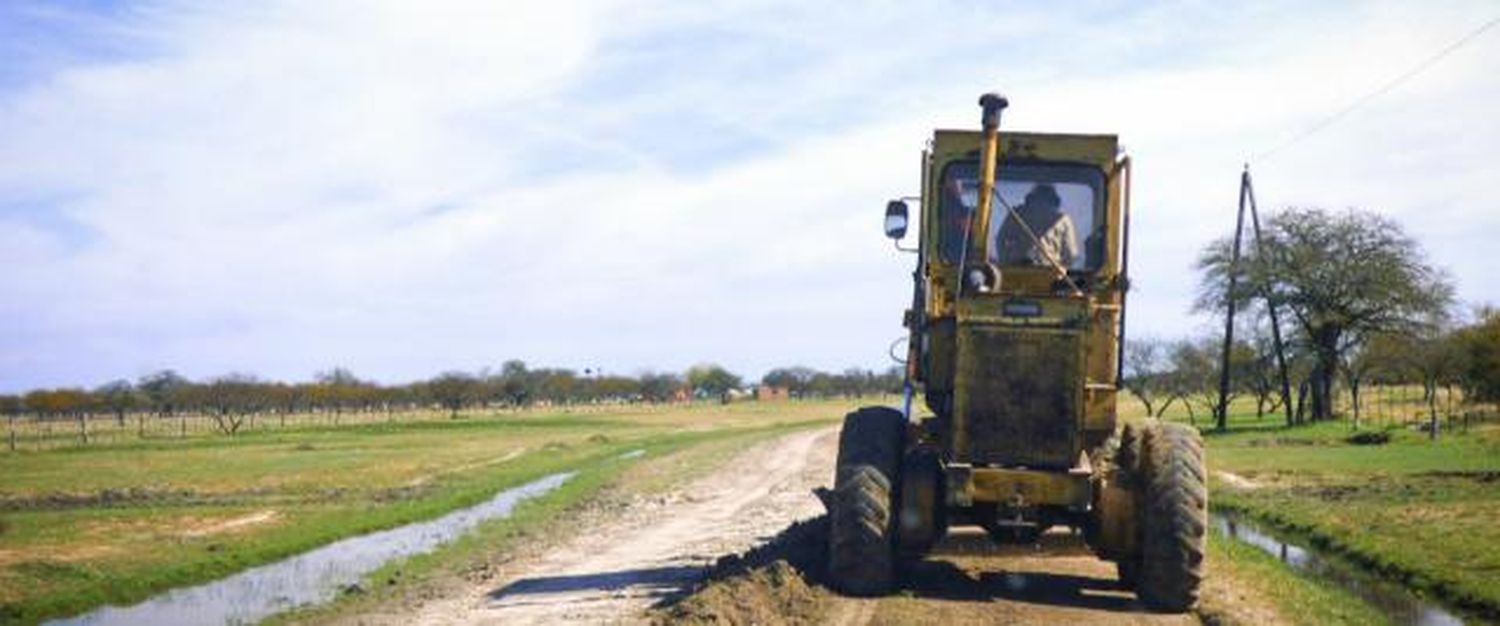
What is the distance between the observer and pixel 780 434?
64500 millimetres

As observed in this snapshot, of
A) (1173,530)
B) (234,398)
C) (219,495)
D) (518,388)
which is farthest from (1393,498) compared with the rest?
(518,388)

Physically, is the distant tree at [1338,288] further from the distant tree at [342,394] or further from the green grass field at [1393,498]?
the distant tree at [342,394]

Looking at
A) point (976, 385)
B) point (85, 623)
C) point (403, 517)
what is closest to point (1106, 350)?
point (976, 385)

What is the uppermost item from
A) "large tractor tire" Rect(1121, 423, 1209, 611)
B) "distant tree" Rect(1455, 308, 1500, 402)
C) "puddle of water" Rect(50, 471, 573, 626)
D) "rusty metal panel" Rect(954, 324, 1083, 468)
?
"distant tree" Rect(1455, 308, 1500, 402)

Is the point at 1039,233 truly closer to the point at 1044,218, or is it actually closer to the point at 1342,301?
the point at 1044,218

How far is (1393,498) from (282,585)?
19423 millimetres

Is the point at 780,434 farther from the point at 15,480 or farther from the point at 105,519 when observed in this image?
the point at 105,519

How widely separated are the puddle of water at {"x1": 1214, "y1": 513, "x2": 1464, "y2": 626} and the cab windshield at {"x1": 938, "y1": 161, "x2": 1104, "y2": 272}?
18.9ft

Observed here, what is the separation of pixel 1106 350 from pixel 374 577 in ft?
36.1

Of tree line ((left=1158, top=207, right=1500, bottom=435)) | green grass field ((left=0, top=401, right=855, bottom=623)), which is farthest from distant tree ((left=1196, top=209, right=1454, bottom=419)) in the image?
green grass field ((left=0, top=401, right=855, bottom=623))

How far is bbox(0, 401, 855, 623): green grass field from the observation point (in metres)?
21.4

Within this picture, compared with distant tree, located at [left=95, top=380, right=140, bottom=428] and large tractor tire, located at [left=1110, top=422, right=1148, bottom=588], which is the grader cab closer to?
large tractor tire, located at [left=1110, top=422, right=1148, bottom=588]

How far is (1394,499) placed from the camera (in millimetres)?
26219

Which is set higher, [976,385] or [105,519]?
[976,385]
